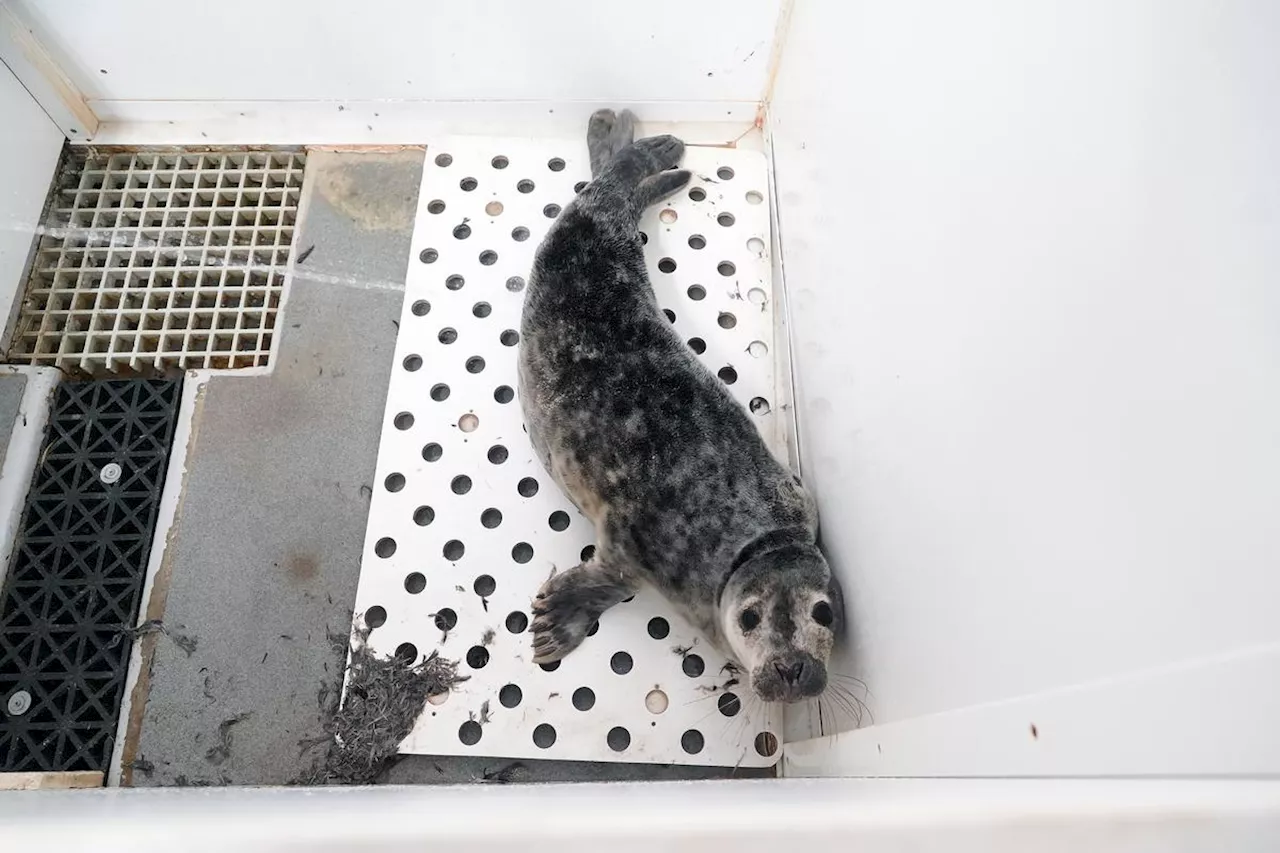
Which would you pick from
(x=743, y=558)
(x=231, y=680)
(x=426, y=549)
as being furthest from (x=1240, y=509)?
(x=231, y=680)

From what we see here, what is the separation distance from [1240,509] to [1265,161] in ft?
0.59

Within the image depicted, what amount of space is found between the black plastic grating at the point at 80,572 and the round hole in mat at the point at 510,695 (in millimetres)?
548

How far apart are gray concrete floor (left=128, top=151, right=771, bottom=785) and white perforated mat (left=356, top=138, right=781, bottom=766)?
0.05 metres

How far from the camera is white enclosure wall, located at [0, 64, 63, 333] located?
1396 millimetres

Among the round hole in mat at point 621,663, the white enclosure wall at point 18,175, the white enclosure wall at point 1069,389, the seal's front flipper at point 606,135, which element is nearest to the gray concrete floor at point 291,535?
the round hole in mat at point 621,663

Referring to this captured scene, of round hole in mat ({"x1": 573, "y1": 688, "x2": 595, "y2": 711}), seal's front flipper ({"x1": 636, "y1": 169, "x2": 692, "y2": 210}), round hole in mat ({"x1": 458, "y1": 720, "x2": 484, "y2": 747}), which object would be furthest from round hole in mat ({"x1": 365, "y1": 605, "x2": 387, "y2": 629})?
seal's front flipper ({"x1": 636, "y1": 169, "x2": 692, "y2": 210})

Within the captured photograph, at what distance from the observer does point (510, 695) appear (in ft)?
3.89

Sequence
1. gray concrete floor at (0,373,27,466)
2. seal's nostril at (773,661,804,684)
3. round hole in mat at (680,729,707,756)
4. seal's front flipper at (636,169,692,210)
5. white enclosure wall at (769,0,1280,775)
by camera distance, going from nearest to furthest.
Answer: white enclosure wall at (769,0,1280,775)
seal's nostril at (773,661,804,684)
round hole in mat at (680,729,707,756)
gray concrete floor at (0,373,27,466)
seal's front flipper at (636,169,692,210)

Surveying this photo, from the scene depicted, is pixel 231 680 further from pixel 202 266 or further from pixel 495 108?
pixel 495 108

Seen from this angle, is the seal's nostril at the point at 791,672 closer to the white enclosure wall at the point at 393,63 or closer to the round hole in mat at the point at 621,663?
the round hole in mat at the point at 621,663

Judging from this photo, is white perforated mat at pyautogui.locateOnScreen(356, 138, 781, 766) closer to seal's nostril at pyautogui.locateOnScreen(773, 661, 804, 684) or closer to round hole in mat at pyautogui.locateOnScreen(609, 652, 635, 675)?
round hole in mat at pyautogui.locateOnScreen(609, 652, 635, 675)

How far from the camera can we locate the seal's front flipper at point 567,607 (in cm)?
118

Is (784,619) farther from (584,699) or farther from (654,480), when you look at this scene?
(584,699)

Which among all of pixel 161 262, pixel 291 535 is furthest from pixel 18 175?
pixel 291 535
